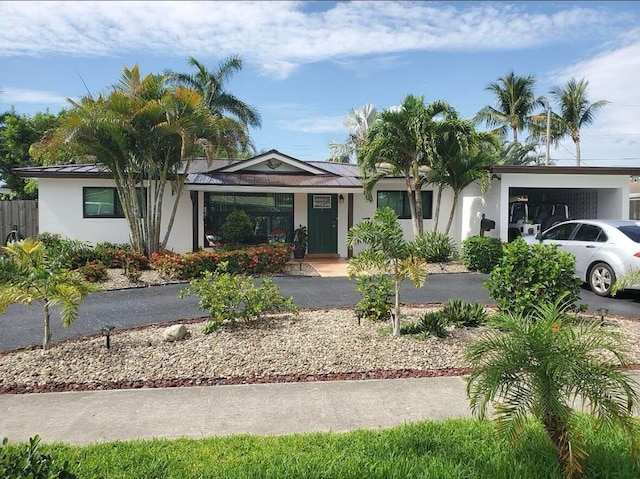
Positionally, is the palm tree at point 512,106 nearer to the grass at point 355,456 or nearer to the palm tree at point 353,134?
the palm tree at point 353,134

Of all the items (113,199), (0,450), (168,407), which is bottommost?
(168,407)

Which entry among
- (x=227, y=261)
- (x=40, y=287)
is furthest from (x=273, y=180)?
(x=40, y=287)

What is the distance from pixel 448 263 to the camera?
45.4ft

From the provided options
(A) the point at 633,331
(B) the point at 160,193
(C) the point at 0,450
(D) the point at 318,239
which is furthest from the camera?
(D) the point at 318,239

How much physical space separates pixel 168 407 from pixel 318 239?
12.1 metres

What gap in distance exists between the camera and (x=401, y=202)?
1653 centimetres

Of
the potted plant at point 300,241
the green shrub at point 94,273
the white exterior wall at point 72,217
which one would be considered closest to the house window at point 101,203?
the white exterior wall at point 72,217

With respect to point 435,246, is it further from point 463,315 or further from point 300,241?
point 463,315

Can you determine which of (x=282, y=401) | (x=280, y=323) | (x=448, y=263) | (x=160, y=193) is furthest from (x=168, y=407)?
(x=448, y=263)

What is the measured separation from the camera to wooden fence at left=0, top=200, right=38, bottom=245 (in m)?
15.7

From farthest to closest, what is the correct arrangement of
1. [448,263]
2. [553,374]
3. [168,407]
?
[448,263]
[168,407]
[553,374]

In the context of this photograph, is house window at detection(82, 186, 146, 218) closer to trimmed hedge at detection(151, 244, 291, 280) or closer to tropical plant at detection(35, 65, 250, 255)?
tropical plant at detection(35, 65, 250, 255)

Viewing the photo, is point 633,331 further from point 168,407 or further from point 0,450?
point 0,450

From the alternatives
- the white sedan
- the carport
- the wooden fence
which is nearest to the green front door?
the carport
